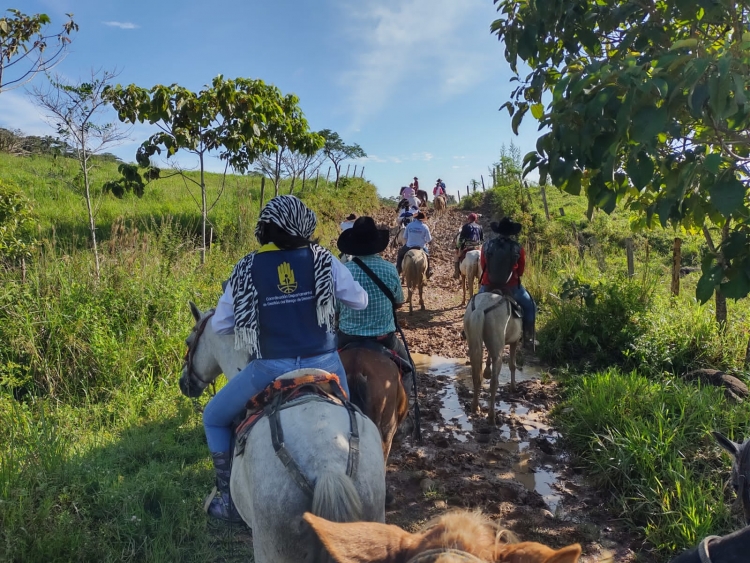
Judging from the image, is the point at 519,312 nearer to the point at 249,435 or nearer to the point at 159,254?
the point at 249,435

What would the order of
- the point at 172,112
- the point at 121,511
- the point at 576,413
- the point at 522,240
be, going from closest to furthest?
the point at 121,511 < the point at 576,413 < the point at 172,112 < the point at 522,240

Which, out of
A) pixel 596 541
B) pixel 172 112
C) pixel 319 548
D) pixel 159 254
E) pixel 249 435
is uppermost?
pixel 172 112

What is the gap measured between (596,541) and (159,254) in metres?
6.57

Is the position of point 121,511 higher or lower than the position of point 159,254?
lower

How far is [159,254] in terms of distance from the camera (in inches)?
279

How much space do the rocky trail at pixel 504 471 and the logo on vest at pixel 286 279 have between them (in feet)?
7.57

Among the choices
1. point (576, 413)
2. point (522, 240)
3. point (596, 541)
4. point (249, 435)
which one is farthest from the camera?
point (522, 240)

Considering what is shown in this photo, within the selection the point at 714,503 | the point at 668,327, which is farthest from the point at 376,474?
the point at 668,327

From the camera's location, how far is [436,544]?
1.30m

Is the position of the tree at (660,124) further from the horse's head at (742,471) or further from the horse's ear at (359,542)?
the horse's ear at (359,542)

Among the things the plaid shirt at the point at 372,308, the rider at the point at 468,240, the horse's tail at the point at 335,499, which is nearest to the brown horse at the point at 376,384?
the plaid shirt at the point at 372,308

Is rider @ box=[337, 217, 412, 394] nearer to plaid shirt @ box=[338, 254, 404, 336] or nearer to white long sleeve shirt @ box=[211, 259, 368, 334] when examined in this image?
plaid shirt @ box=[338, 254, 404, 336]

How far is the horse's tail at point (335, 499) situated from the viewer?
66.7 inches

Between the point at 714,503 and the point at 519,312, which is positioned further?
the point at 519,312
